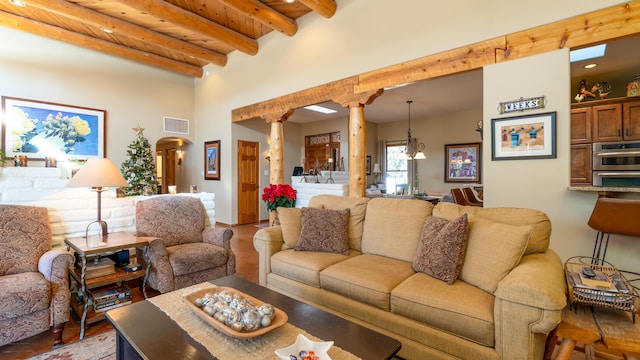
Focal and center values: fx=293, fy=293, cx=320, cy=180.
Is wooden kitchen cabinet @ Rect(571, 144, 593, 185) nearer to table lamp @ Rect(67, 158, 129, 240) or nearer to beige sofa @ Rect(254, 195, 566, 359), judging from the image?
beige sofa @ Rect(254, 195, 566, 359)

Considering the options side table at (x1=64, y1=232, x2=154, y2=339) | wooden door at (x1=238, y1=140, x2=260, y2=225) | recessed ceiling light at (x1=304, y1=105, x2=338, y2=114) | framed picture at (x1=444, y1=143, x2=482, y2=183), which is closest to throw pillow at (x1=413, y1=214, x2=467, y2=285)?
side table at (x1=64, y1=232, x2=154, y2=339)

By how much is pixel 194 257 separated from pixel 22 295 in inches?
46.1

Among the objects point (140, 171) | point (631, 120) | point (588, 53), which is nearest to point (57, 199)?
point (140, 171)

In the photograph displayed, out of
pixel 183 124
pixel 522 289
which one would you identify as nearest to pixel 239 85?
pixel 183 124

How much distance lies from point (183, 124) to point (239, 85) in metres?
2.04

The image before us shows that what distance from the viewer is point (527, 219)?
2062 mm

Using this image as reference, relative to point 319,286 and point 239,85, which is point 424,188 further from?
point 319,286

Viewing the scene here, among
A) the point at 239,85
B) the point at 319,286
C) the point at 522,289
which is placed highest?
the point at 239,85

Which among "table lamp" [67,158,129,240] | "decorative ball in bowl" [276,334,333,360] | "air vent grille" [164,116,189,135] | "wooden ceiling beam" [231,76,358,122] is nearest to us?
"decorative ball in bowl" [276,334,333,360]

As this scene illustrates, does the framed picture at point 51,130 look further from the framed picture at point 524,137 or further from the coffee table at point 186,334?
the framed picture at point 524,137

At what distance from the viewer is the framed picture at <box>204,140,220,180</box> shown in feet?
23.0

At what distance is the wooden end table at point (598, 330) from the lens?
1341mm

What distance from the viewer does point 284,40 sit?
18.0 feet

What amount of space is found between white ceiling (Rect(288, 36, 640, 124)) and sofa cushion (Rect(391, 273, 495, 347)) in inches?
116
